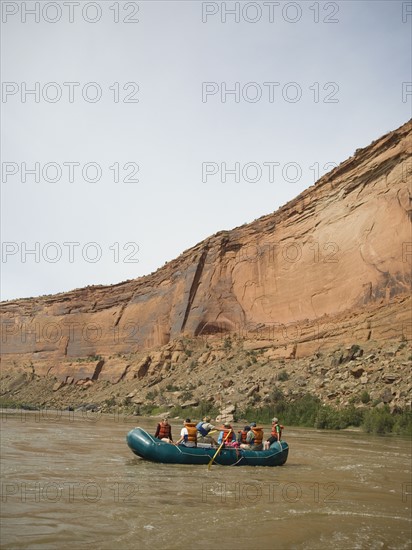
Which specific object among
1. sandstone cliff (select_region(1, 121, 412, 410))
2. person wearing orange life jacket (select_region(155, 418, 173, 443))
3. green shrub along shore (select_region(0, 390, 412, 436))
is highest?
sandstone cliff (select_region(1, 121, 412, 410))

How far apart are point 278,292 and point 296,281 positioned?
76.4 inches

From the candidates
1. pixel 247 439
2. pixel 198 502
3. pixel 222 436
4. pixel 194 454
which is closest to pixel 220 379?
pixel 247 439

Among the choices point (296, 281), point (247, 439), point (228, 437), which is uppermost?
point (296, 281)

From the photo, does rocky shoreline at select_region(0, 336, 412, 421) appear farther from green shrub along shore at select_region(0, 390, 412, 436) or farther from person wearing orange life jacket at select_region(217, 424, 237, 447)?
person wearing orange life jacket at select_region(217, 424, 237, 447)

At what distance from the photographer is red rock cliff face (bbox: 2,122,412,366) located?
96.5ft

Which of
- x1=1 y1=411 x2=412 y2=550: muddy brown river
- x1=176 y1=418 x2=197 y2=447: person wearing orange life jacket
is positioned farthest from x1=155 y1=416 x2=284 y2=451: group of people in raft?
x1=1 y1=411 x2=412 y2=550: muddy brown river

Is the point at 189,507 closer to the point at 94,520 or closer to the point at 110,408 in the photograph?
the point at 94,520

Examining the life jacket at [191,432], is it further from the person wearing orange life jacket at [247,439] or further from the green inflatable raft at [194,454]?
the person wearing orange life jacket at [247,439]

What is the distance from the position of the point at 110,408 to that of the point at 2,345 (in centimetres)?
2806

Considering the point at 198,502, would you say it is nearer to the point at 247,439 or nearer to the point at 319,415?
the point at 247,439

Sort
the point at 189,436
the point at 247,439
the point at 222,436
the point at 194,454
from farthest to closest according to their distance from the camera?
1. the point at 247,439
2. the point at 222,436
3. the point at 189,436
4. the point at 194,454

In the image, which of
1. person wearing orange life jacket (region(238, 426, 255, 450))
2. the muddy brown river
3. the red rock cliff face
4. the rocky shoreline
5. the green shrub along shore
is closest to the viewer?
the muddy brown river

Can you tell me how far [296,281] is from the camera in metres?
36.1

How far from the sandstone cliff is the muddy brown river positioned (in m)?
15.6
